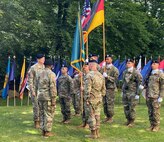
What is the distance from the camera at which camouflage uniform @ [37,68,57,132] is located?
9.46 m

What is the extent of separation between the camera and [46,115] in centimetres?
942

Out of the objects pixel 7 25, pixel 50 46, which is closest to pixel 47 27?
pixel 50 46

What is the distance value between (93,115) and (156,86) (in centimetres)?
236

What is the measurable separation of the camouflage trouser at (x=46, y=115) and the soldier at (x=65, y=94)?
1.89 m

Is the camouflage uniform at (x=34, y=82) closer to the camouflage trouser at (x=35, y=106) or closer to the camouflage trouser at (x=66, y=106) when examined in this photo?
the camouflage trouser at (x=35, y=106)

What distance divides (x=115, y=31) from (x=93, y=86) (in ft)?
50.0

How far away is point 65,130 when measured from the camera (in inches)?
412

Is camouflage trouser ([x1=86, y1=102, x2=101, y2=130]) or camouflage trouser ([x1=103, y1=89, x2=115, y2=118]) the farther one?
camouflage trouser ([x1=103, y1=89, x2=115, y2=118])

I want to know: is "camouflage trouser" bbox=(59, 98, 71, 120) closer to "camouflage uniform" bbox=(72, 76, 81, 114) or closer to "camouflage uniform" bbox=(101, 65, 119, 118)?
"camouflage uniform" bbox=(72, 76, 81, 114)

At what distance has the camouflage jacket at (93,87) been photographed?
948 cm

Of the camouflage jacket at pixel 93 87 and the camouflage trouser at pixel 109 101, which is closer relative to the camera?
the camouflage jacket at pixel 93 87

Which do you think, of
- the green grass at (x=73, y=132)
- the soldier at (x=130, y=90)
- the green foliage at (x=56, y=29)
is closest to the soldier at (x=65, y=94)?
the green grass at (x=73, y=132)

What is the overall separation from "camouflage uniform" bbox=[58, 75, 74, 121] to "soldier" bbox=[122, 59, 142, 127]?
1.81 m

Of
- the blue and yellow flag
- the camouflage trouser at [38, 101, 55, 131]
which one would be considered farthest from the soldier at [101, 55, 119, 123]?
the camouflage trouser at [38, 101, 55, 131]
